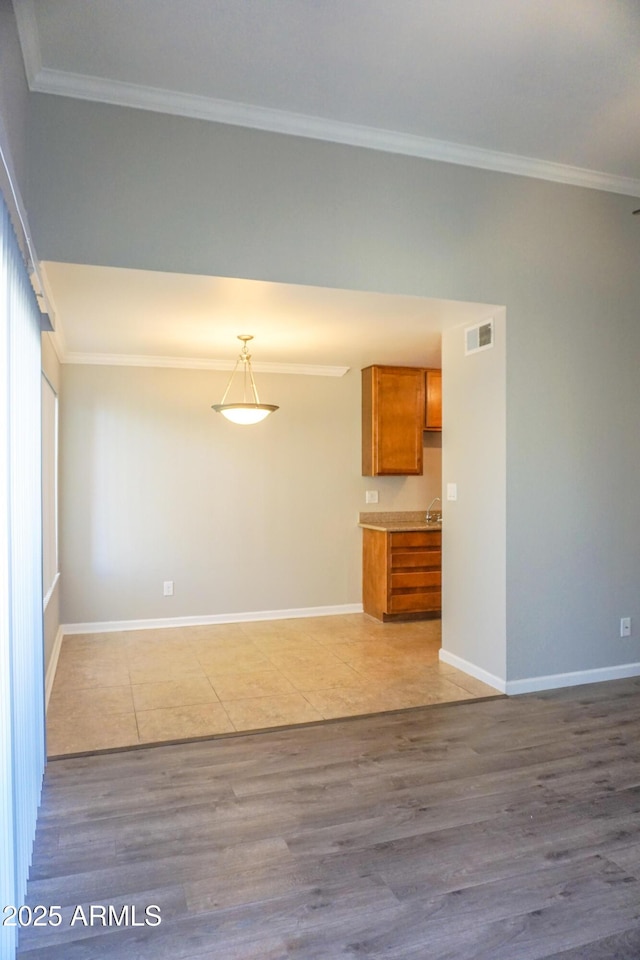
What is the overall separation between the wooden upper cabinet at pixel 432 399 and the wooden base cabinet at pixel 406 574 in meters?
1.09

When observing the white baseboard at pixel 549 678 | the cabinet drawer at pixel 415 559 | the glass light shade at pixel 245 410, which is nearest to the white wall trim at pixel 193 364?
the glass light shade at pixel 245 410

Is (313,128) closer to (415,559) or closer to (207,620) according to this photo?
(415,559)

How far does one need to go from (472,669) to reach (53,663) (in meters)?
2.82

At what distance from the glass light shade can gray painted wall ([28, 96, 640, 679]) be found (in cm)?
153

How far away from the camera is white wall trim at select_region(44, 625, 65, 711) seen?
3.92 m

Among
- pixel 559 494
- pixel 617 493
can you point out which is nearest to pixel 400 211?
pixel 559 494

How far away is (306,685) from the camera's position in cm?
411

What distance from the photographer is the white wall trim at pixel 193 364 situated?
5465mm

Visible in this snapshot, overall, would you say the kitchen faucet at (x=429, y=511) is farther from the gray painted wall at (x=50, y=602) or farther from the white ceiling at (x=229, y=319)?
the gray painted wall at (x=50, y=602)

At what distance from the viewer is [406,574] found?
589 centimetres

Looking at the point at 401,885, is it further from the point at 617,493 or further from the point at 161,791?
the point at 617,493

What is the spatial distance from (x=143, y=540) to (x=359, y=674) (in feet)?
7.81

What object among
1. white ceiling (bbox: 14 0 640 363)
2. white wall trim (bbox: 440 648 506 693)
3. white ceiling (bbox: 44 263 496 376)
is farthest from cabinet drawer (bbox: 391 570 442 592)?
white ceiling (bbox: 14 0 640 363)

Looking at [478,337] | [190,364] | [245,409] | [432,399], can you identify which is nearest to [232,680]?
[245,409]
